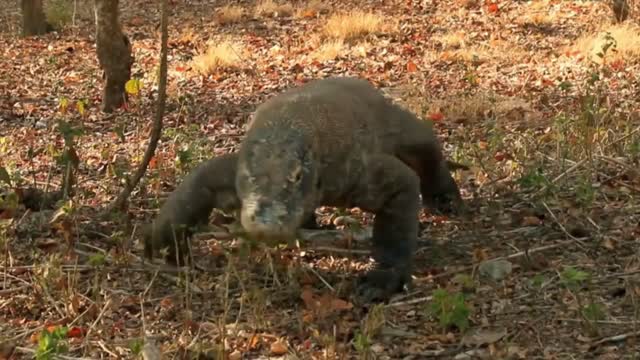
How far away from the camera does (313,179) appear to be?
3.56 meters

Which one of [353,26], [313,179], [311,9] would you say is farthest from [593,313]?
[311,9]

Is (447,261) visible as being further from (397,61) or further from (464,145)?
(397,61)

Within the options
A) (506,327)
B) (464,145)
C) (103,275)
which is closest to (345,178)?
(506,327)

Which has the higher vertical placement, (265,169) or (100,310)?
(265,169)

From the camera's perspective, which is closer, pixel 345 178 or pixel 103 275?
pixel 345 178

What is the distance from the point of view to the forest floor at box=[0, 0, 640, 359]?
11.3ft

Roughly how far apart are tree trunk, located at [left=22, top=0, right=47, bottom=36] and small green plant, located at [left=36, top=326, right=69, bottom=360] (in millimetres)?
11781

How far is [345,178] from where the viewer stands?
12.8ft

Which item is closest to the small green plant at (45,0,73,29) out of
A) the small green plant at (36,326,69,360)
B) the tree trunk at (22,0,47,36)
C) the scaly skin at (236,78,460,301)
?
the tree trunk at (22,0,47,36)

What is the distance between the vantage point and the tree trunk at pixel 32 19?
1414 cm

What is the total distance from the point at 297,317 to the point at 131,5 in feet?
48.5

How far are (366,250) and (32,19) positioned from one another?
11083 mm

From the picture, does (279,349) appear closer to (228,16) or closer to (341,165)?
(341,165)

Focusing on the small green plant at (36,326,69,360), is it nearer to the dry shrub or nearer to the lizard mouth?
the lizard mouth
